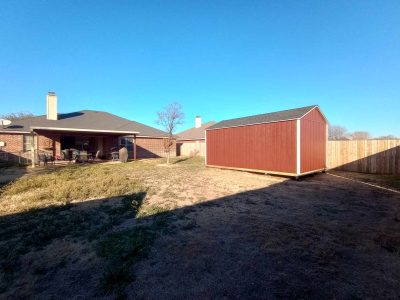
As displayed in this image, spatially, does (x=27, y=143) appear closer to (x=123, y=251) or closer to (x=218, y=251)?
(x=123, y=251)

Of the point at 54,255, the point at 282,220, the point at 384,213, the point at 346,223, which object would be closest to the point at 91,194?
the point at 54,255

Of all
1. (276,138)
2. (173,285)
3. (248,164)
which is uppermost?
(276,138)

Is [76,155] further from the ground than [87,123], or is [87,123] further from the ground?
[87,123]

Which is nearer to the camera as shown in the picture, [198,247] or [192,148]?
[198,247]

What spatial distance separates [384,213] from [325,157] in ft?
25.3

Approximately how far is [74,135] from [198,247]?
17.2 meters

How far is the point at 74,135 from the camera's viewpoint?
16906 mm

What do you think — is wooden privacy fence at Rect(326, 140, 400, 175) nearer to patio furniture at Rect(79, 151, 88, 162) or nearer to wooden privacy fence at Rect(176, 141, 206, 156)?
wooden privacy fence at Rect(176, 141, 206, 156)

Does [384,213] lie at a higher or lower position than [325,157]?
lower

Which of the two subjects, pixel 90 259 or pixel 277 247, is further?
pixel 277 247

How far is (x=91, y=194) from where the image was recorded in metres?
6.24

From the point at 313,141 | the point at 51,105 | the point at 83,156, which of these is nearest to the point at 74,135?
the point at 51,105

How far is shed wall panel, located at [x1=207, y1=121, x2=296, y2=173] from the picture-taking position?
9578mm

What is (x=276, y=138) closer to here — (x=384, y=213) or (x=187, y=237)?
(x=384, y=213)
